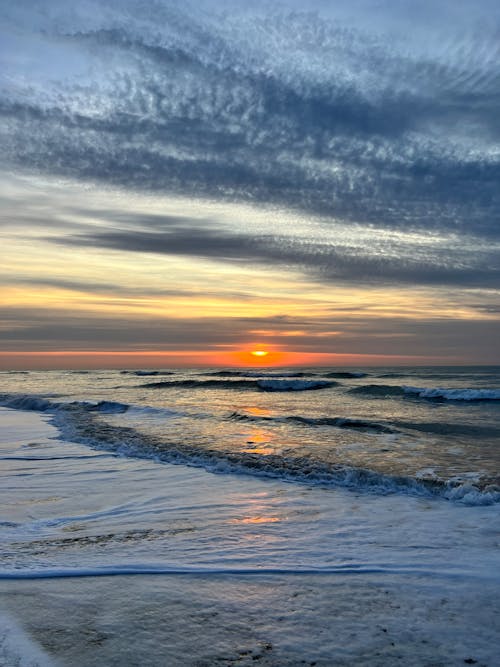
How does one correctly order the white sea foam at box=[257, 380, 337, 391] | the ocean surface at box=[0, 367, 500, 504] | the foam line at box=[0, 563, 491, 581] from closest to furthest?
1. the foam line at box=[0, 563, 491, 581]
2. the ocean surface at box=[0, 367, 500, 504]
3. the white sea foam at box=[257, 380, 337, 391]

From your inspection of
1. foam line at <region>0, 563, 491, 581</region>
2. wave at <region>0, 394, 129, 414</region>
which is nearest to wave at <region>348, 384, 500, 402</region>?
wave at <region>0, 394, 129, 414</region>

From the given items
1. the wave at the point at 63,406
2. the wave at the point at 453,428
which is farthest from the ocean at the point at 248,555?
the wave at the point at 63,406

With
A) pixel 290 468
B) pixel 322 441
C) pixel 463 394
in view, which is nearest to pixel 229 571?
pixel 290 468

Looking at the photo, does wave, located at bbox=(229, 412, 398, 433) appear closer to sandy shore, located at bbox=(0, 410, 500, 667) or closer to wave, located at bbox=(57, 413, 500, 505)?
wave, located at bbox=(57, 413, 500, 505)

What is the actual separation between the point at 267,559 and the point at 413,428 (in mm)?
14178

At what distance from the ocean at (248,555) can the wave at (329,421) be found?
4682 millimetres

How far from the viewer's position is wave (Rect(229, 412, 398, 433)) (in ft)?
58.9

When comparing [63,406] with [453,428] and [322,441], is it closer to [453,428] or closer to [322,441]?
[322,441]

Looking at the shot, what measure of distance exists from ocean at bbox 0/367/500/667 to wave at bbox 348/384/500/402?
2200cm

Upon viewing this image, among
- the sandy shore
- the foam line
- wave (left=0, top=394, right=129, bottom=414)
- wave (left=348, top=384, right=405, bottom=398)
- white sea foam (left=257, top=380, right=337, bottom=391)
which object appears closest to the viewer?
the sandy shore

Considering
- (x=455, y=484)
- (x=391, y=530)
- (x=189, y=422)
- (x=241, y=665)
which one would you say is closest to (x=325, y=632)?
(x=241, y=665)

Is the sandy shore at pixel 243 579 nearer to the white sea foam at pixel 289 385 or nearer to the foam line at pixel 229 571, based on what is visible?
the foam line at pixel 229 571

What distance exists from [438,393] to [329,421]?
19.3 meters

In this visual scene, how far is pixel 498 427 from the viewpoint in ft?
60.2
